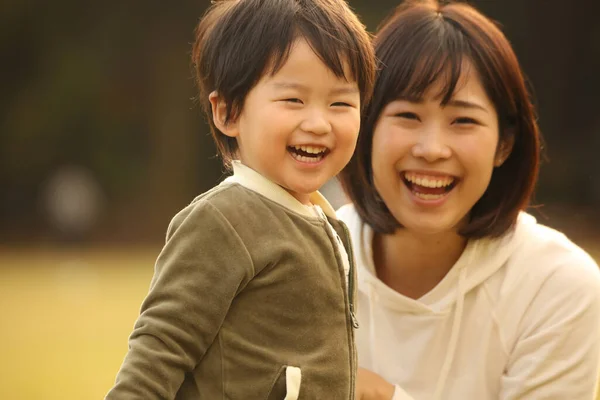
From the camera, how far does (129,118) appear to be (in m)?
17.7

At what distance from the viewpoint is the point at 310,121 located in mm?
2234

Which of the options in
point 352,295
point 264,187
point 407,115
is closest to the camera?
point 264,187

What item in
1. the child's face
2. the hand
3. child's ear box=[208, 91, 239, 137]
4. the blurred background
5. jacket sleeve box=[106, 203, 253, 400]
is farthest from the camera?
the blurred background

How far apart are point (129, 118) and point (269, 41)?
15.9 m

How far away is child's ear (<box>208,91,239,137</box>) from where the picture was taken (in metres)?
2.34

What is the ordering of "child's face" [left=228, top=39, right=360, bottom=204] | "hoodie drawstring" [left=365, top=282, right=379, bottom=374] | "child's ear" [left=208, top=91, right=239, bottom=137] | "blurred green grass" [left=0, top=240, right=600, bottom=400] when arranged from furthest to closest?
"blurred green grass" [left=0, top=240, right=600, bottom=400]
"hoodie drawstring" [left=365, top=282, right=379, bottom=374]
"child's ear" [left=208, top=91, right=239, bottom=137]
"child's face" [left=228, top=39, right=360, bottom=204]

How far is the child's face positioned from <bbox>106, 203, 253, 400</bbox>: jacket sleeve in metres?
0.21

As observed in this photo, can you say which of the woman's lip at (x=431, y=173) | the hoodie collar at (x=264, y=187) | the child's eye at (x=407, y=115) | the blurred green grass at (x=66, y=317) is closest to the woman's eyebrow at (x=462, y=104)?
the child's eye at (x=407, y=115)

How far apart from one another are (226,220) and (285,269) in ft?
0.60

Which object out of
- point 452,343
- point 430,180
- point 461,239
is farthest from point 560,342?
point 430,180

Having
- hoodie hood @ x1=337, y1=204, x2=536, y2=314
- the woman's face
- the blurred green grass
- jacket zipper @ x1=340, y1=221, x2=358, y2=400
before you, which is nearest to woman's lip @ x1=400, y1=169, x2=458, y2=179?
the woman's face

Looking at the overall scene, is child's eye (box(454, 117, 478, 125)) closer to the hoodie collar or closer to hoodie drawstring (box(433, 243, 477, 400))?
hoodie drawstring (box(433, 243, 477, 400))

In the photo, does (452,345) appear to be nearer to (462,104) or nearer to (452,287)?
(452,287)

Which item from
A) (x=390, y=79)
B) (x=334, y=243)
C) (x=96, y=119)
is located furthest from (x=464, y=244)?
(x=96, y=119)
